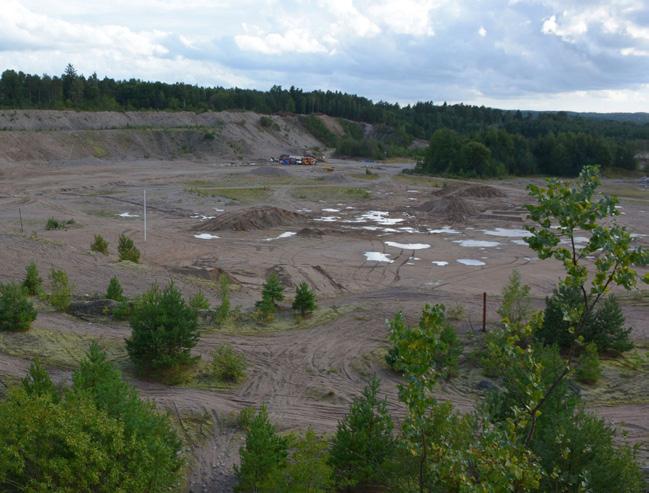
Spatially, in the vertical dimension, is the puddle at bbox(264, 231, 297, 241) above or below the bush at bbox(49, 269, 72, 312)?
below

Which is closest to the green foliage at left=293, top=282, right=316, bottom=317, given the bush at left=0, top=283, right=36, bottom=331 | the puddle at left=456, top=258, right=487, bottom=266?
the bush at left=0, top=283, right=36, bottom=331

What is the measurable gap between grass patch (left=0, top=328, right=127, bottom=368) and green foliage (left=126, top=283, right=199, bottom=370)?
1.04 meters

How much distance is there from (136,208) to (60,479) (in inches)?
1505

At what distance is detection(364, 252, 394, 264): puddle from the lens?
99.0 feet

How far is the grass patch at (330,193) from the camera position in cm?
5128

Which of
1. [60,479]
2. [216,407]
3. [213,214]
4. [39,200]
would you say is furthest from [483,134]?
[60,479]

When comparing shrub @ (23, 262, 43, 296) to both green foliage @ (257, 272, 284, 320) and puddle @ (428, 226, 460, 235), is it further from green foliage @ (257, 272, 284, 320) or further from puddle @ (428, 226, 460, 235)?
puddle @ (428, 226, 460, 235)

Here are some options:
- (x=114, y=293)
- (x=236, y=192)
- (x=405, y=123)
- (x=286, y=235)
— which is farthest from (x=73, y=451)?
(x=405, y=123)

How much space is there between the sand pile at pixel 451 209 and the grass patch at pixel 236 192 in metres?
12.0

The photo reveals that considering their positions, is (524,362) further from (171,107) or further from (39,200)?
(171,107)

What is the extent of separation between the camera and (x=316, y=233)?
116ft

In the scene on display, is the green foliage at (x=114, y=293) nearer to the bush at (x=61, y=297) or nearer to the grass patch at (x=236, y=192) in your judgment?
the bush at (x=61, y=297)

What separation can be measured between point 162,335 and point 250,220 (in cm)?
2410

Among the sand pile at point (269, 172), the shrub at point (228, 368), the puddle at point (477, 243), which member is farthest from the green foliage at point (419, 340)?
the sand pile at point (269, 172)
